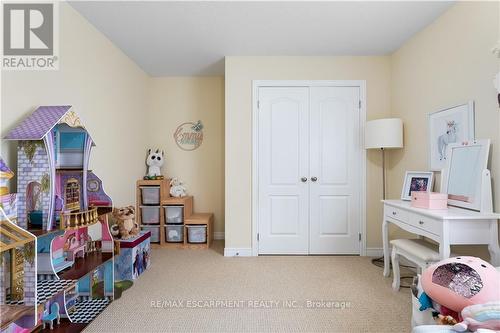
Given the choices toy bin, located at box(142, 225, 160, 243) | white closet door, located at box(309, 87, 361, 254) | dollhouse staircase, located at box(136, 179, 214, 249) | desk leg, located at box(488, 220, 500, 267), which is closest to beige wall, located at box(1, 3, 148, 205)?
dollhouse staircase, located at box(136, 179, 214, 249)

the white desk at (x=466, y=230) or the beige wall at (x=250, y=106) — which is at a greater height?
the beige wall at (x=250, y=106)

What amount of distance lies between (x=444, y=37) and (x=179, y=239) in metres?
3.83

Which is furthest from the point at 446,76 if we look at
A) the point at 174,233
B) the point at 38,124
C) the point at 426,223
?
the point at 174,233

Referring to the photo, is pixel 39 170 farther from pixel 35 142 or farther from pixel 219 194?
pixel 219 194

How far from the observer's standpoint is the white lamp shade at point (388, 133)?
298cm

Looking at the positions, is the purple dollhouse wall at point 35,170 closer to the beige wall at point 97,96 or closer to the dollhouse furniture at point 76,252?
the beige wall at point 97,96

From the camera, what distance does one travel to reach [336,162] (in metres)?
3.38

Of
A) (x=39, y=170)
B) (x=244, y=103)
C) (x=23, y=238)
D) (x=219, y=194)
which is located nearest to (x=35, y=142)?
(x=39, y=170)

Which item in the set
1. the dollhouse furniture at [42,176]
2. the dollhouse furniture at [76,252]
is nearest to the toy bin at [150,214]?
the dollhouse furniture at [76,252]

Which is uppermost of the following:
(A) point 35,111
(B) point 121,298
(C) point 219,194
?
(A) point 35,111

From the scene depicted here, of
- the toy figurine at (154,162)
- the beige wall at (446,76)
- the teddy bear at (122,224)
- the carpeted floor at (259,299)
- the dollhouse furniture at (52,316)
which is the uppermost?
the beige wall at (446,76)

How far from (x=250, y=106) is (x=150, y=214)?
208 centimetres

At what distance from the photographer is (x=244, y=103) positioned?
3.39 m

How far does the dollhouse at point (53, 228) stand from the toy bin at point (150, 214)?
1.43 m
